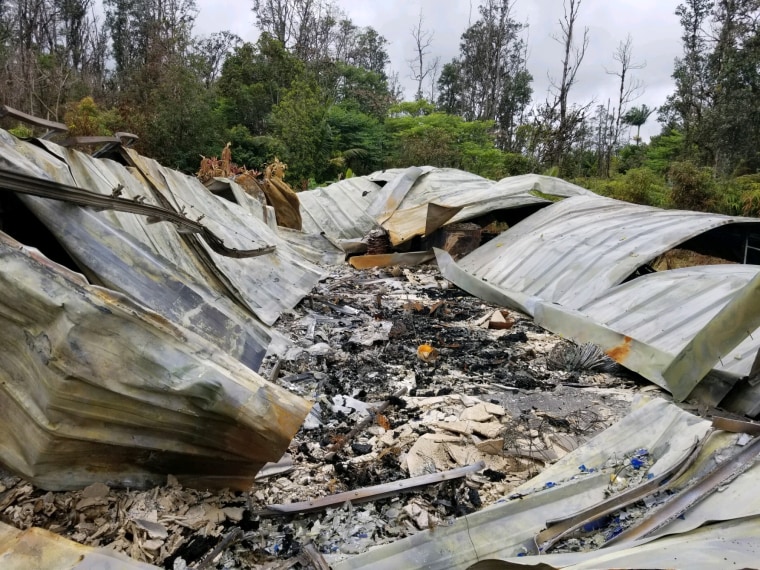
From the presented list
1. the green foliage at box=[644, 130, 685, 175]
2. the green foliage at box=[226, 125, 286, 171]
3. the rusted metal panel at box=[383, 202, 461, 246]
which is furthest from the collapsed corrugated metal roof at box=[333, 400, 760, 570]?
the green foliage at box=[644, 130, 685, 175]

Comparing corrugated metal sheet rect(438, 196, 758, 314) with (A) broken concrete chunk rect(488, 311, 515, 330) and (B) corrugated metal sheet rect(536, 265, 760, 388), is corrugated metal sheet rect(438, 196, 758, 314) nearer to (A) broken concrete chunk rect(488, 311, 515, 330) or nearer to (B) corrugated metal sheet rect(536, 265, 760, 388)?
(B) corrugated metal sheet rect(536, 265, 760, 388)

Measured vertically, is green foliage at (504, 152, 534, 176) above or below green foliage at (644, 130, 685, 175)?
below

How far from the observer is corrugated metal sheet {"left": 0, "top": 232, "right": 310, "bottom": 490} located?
5.87 ft

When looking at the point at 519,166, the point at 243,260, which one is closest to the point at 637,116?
the point at 519,166

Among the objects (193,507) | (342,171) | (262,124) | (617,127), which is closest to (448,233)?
(193,507)

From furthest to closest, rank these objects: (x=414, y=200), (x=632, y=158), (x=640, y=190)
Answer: (x=632, y=158) → (x=640, y=190) → (x=414, y=200)

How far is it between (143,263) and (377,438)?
6.07ft

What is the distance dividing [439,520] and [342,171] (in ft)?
53.7

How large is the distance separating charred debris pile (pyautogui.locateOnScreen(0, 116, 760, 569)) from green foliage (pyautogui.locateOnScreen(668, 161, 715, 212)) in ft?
22.2

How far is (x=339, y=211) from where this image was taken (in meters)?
11.0

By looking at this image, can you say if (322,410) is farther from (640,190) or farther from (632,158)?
(632,158)

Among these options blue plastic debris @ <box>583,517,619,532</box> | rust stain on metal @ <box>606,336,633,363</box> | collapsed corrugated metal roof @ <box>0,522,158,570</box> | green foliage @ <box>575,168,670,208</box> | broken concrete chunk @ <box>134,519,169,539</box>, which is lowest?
broken concrete chunk @ <box>134,519,169,539</box>

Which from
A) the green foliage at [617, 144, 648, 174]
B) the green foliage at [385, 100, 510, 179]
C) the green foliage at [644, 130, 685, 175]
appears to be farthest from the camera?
the green foliage at [617, 144, 648, 174]

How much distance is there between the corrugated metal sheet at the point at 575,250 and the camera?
18.2 ft
